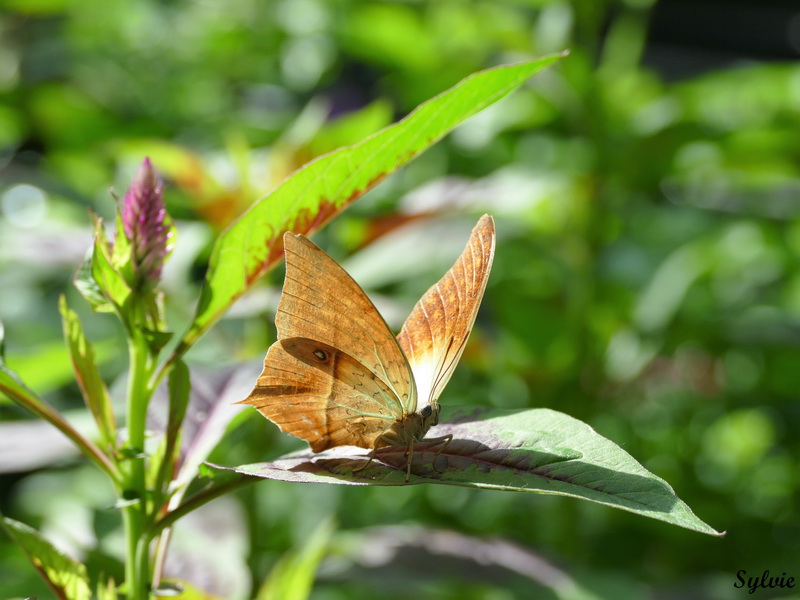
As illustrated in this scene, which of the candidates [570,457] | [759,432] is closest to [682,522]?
[570,457]

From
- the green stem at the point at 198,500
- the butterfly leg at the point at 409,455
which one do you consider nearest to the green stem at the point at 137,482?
the green stem at the point at 198,500

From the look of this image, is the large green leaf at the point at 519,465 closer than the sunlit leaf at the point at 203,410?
Yes

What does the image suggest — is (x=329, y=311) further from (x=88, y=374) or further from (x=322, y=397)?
(x=88, y=374)

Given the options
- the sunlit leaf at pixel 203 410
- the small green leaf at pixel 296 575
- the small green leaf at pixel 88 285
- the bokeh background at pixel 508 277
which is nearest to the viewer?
the small green leaf at pixel 88 285

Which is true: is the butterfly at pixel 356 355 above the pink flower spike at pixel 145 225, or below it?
below

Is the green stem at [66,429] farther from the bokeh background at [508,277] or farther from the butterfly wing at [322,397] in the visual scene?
the bokeh background at [508,277]

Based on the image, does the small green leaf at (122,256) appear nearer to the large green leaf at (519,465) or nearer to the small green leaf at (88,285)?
the small green leaf at (88,285)

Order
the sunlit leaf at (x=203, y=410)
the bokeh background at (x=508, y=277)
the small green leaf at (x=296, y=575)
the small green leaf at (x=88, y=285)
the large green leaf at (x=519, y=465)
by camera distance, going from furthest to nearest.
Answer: the bokeh background at (x=508, y=277) < the small green leaf at (x=296, y=575) < the sunlit leaf at (x=203, y=410) < the small green leaf at (x=88, y=285) < the large green leaf at (x=519, y=465)

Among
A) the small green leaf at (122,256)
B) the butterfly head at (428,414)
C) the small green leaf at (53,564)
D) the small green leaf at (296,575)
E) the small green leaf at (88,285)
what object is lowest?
the small green leaf at (296,575)
